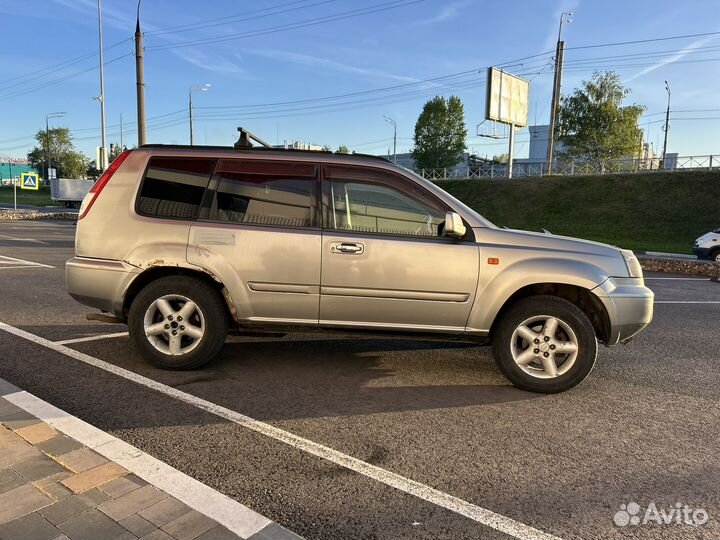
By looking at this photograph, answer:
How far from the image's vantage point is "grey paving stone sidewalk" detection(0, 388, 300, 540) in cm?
229

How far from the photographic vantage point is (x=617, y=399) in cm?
426

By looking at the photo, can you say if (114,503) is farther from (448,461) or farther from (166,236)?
(166,236)

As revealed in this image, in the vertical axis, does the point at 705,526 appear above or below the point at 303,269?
below

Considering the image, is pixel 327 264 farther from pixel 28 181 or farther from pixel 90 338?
pixel 28 181

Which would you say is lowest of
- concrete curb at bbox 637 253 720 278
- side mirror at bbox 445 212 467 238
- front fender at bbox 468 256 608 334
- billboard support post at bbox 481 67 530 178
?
concrete curb at bbox 637 253 720 278

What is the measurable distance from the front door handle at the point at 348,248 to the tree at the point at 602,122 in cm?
4878

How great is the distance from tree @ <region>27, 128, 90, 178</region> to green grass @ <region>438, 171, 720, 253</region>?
220 ft

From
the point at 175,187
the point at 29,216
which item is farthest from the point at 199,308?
the point at 29,216

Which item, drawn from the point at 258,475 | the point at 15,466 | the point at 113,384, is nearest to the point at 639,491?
the point at 258,475

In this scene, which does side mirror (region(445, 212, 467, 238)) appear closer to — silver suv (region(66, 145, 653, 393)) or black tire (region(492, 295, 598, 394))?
silver suv (region(66, 145, 653, 393))

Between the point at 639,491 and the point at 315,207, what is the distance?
3009 millimetres

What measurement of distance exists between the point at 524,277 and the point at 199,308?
8.92 ft

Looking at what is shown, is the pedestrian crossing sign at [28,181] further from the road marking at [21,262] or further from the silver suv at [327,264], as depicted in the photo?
the silver suv at [327,264]

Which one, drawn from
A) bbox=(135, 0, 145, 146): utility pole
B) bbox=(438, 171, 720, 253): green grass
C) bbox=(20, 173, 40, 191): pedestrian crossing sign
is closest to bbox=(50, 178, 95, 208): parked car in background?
bbox=(20, 173, 40, 191): pedestrian crossing sign
